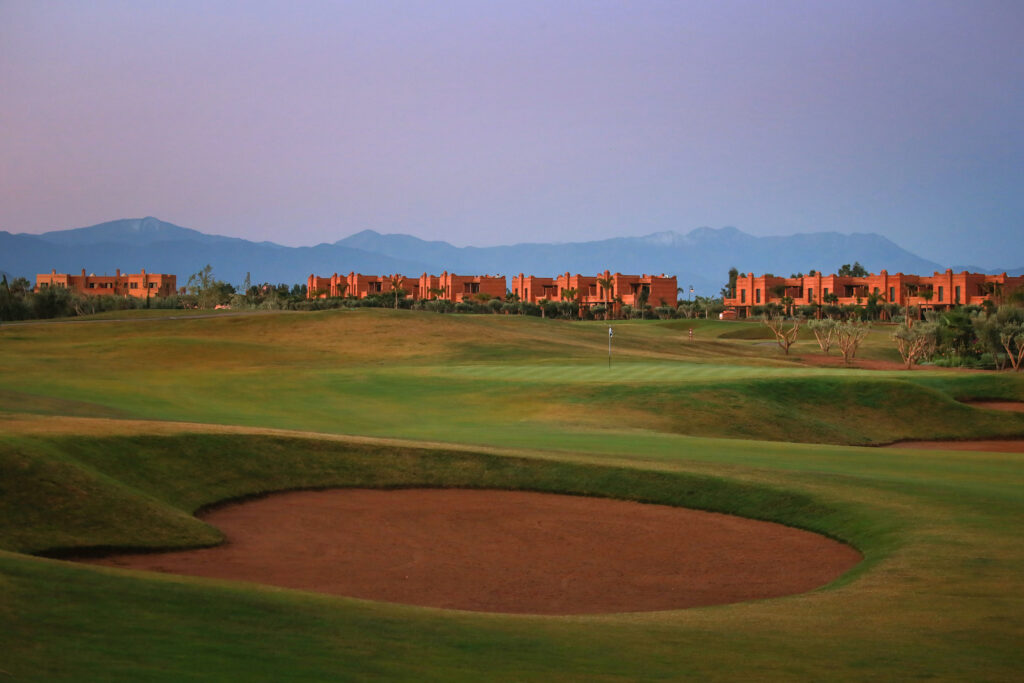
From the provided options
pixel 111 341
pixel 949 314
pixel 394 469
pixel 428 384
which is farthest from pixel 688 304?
pixel 394 469

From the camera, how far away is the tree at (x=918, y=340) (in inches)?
2689

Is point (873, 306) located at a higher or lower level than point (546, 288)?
lower

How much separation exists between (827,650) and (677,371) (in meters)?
37.1

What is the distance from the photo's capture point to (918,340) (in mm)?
68000

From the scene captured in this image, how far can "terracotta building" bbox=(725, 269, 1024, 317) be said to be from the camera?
5684 inches

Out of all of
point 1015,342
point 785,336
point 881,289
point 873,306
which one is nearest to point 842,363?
point 785,336

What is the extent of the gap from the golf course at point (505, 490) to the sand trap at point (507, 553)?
539 millimetres

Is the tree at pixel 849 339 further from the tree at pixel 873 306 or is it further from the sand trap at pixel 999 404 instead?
the tree at pixel 873 306

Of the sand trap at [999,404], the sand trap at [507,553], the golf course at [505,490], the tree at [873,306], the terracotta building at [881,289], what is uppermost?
the terracotta building at [881,289]

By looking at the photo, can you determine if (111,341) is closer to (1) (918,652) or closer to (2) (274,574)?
(2) (274,574)

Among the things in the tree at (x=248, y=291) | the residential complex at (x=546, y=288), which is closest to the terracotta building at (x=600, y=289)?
the residential complex at (x=546, y=288)

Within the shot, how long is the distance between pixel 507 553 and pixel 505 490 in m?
4.38

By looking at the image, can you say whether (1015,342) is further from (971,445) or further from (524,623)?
(524,623)

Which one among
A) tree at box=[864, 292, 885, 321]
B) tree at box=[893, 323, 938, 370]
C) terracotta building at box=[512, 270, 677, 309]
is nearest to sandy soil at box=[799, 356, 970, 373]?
tree at box=[893, 323, 938, 370]
